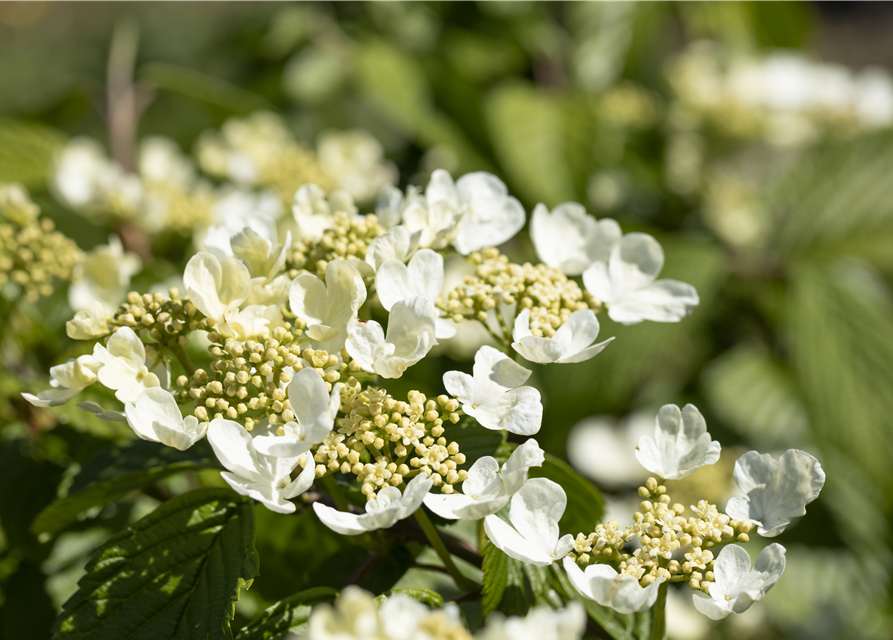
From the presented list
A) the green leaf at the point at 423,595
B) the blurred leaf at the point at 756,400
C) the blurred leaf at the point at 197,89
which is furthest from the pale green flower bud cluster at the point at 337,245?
the blurred leaf at the point at 756,400

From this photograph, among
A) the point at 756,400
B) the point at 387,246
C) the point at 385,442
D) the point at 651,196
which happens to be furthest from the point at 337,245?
the point at 651,196

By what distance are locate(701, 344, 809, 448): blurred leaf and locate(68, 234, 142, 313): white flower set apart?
1.05 meters

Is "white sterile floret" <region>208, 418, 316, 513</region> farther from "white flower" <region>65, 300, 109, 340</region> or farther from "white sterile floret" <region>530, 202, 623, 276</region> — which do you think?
"white sterile floret" <region>530, 202, 623, 276</region>

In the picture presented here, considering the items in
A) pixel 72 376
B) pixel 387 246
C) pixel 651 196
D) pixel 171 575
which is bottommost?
pixel 651 196

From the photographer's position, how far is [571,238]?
64cm

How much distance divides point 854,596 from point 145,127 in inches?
78.9

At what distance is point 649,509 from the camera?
0.47m

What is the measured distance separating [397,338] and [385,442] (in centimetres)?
7

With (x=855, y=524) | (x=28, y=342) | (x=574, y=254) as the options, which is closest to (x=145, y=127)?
(x=28, y=342)

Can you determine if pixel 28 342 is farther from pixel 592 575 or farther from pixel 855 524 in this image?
pixel 855 524

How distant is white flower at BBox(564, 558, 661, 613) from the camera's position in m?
0.41

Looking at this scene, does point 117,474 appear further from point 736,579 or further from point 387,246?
point 736,579

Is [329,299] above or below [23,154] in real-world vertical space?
above

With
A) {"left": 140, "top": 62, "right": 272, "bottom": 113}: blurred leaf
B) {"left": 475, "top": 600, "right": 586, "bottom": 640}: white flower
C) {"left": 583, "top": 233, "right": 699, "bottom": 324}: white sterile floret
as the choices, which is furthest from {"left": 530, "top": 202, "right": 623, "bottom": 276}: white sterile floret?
{"left": 140, "top": 62, "right": 272, "bottom": 113}: blurred leaf
